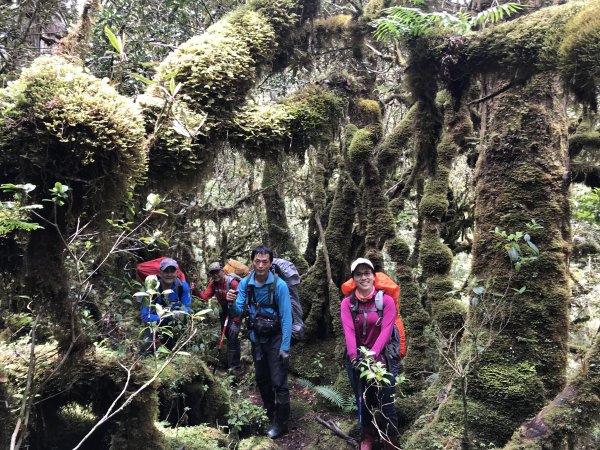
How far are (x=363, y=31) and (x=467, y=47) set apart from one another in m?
2.11

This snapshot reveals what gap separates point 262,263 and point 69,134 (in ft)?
10.2

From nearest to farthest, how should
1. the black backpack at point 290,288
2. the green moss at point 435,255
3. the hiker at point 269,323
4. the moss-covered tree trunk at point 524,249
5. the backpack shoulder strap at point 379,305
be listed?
the moss-covered tree trunk at point 524,249 < the backpack shoulder strap at point 379,305 < the hiker at point 269,323 < the black backpack at point 290,288 < the green moss at point 435,255

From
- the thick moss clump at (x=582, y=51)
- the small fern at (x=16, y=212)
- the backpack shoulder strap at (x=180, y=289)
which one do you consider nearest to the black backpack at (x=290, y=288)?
the backpack shoulder strap at (x=180, y=289)

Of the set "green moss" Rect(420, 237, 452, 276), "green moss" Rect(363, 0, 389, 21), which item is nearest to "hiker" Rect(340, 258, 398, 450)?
"green moss" Rect(420, 237, 452, 276)

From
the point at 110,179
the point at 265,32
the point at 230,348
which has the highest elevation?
the point at 265,32

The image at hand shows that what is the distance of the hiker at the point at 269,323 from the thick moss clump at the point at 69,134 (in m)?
2.72

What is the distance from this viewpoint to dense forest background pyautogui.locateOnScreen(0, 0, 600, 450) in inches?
114

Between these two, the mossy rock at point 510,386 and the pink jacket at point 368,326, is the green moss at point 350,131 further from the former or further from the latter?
the mossy rock at point 510,386

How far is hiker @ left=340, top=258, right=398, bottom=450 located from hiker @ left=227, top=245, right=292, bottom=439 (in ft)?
3.36

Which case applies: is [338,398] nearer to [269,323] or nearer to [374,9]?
[269,323]

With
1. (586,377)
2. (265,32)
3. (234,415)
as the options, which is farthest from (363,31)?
(234,415)

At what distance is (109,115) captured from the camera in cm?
280

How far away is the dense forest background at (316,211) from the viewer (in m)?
2.89

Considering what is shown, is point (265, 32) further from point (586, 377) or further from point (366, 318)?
point (586, 377)
